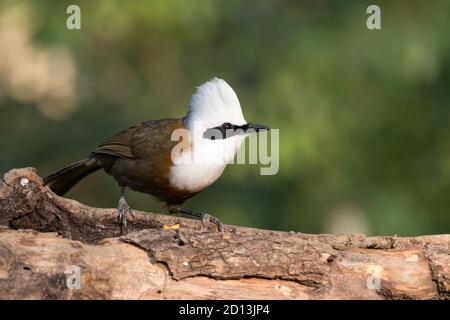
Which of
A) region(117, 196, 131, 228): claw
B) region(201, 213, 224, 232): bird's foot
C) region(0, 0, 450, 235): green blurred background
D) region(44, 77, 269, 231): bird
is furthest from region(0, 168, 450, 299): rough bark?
region(0, 0, 450, 235): green blurred background

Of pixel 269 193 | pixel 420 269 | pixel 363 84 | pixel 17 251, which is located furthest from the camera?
pixel 269 193

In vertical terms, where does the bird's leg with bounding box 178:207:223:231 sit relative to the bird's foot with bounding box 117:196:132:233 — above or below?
below

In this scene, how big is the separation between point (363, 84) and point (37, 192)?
562 cm

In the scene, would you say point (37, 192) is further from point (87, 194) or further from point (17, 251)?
point (87, 194)

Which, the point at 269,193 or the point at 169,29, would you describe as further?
the point at 269,193

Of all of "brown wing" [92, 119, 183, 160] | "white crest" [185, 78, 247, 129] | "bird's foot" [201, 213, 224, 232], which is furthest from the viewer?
"brown wing" [92, 119, 183, 160]

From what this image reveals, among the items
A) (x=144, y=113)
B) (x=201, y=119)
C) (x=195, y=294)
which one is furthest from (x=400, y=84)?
(x=195, y=294)

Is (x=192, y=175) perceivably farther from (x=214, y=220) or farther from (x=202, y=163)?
(x=214, y=220)

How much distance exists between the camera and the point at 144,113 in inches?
416

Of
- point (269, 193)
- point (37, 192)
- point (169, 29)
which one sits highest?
point (169, 29)

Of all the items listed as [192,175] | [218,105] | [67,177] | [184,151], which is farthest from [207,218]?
[67,177]

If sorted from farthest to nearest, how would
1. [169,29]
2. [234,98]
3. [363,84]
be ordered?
[363,84] → [169,29] → [234,98]

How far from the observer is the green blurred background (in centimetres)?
936

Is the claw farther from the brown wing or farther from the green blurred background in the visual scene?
the green blurred background
